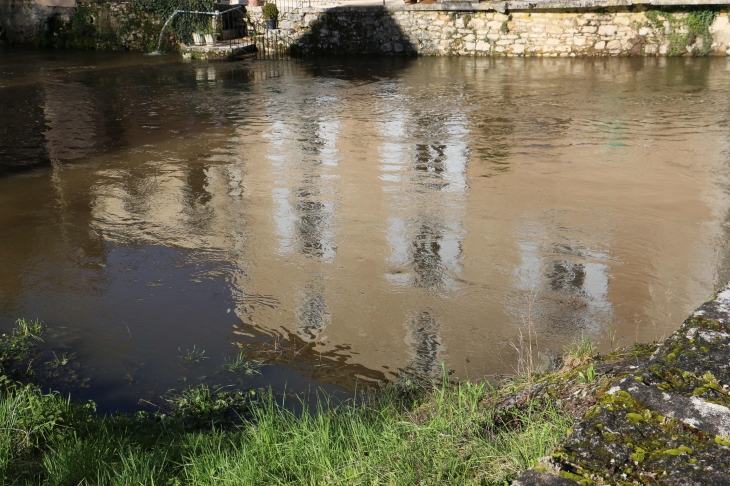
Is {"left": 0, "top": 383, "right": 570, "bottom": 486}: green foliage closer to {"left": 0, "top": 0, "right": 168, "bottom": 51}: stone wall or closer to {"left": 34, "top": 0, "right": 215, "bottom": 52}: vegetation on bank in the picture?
{"left": 34, "top": 0, "right": 215, "bottom": 52}: vegetation on bank

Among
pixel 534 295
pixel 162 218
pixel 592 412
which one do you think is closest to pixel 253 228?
pixel 162 218

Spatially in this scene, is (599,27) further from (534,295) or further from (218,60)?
(534,295)

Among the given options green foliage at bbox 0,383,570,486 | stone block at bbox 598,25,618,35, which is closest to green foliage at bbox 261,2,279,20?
stone block at bbox 598,25,618,35

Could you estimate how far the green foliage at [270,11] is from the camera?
68.3ft

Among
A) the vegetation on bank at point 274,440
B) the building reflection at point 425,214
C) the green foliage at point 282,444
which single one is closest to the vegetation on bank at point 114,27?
the building reflection at point 425,214

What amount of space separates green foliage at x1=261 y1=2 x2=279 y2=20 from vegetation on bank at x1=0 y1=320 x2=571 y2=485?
18.3 metres

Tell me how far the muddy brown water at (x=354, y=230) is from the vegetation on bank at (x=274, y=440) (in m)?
0.40

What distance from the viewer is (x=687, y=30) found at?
1822cm

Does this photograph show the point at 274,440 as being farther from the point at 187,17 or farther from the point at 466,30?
the point at 187,17

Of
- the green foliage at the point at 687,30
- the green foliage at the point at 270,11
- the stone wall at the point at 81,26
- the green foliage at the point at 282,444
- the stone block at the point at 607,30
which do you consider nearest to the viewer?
the green foliage at the point at 282,444

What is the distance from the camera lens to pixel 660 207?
718cm

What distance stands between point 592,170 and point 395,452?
6624mm

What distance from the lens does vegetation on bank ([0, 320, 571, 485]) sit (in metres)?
2.53

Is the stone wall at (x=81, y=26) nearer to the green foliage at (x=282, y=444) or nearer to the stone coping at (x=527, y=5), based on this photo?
the stone coping at (x=527, y=5)
